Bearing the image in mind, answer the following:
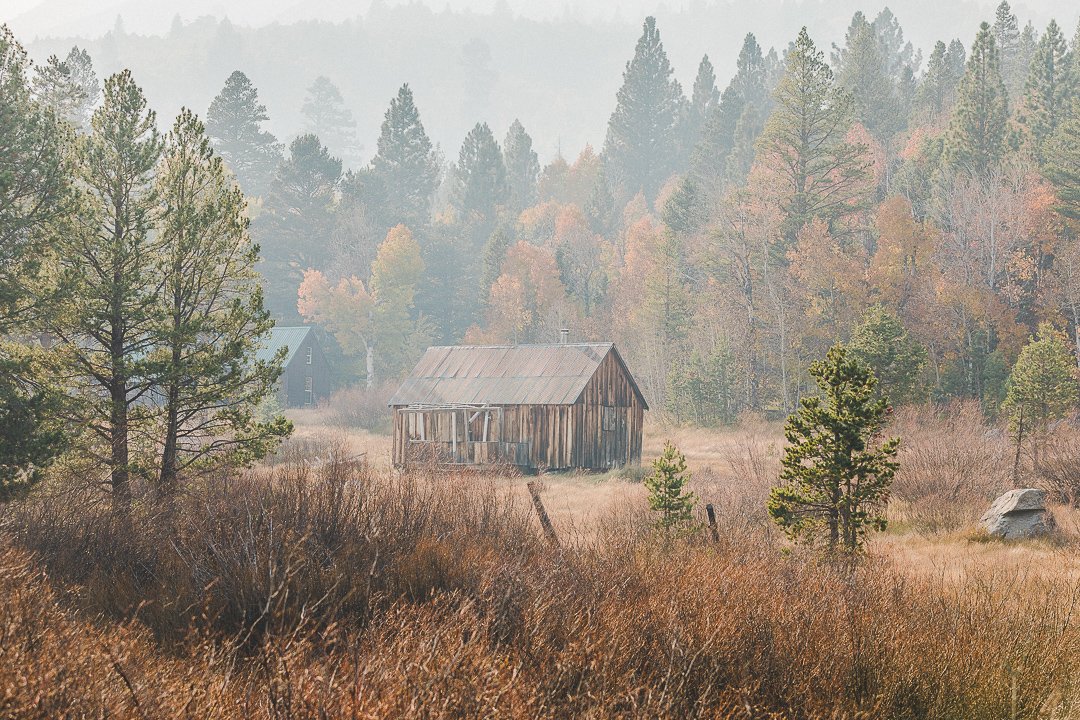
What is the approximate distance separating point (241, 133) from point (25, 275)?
69.2 m

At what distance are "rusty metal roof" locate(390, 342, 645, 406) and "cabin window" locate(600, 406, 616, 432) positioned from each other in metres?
1.59

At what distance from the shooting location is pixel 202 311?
1695cm

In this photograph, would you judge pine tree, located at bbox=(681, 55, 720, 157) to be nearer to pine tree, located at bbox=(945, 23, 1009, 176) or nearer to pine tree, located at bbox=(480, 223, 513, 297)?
pine tree, located at bbox=(480, 223, 513, 297)

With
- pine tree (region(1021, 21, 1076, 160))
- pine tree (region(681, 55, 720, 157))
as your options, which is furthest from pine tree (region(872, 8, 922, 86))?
pine tree (region(1021, 21, 1076, 160))

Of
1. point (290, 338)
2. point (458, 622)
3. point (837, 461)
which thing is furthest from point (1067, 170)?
point (458, 622)

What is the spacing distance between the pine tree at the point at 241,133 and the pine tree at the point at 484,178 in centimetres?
1645

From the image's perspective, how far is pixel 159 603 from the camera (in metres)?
7.86

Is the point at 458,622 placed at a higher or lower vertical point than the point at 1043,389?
lower

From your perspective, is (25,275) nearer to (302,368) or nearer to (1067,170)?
(1067,170)

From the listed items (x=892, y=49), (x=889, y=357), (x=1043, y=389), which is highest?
(x=892, y=49)

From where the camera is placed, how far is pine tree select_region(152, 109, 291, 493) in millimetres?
16062

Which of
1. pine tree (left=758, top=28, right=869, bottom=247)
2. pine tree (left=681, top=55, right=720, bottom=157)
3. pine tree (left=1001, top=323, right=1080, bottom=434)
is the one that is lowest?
pine tree (left=1001, top=323, right=1080, bottom=434)

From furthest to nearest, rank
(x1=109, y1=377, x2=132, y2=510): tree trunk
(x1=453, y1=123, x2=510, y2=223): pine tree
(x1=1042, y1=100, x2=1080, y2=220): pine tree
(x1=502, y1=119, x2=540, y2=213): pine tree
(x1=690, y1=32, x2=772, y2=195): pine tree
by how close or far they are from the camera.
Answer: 1. (x1=502, y1=119, x2=540, y2=213): pine tree
2. (x1=453, y1=123, x2=510, y2=223): pine tree
3. (x1=690, y1=32, x2=772, y2=195): pine tree
4. (x1=1042, y1=100, x2=1080, y2=220): pine tree
5. (x1=109, y1=377, x2=132, y2=510): tree trunk

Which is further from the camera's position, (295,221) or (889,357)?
(295,221)
